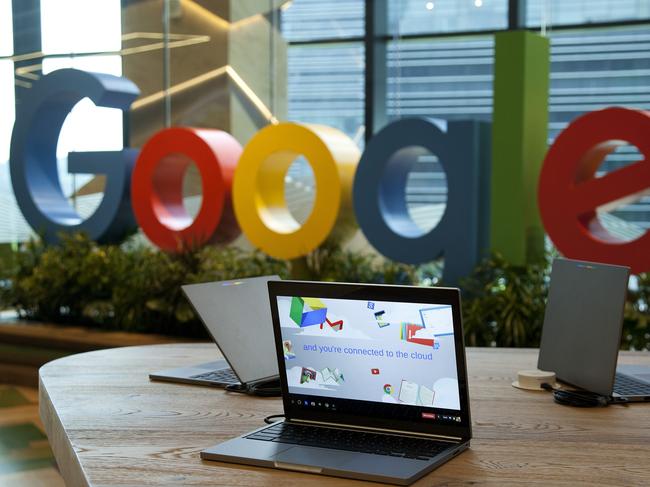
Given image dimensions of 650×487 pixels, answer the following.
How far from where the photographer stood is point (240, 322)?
2.69 meters

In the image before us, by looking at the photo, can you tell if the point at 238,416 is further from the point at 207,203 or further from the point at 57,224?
the point at 57,224

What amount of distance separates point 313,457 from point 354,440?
14 centimetres

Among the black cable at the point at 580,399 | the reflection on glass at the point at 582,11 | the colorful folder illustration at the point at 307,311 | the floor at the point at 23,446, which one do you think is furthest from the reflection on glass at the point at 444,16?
the colorful folder illustration at the point at 307,311

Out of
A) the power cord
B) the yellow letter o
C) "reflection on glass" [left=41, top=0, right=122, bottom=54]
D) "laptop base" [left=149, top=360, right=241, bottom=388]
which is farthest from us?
"reflection on glass" [left=41, top=0, right=122, bottom=54]

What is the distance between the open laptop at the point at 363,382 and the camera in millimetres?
1938

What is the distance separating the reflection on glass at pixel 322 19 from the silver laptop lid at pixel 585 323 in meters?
6.02

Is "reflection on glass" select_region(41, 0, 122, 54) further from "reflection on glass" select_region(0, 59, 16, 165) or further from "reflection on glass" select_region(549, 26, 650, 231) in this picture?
"reflection on glass" select_region(549, 26, 650, 231)

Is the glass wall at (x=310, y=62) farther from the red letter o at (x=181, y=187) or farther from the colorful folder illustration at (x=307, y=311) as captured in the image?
the colorful folder illustration at (x=307, y=311)

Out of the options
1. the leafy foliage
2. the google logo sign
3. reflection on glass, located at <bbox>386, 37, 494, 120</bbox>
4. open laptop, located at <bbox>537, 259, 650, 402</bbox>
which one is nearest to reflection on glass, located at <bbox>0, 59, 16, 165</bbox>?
the google logo sign

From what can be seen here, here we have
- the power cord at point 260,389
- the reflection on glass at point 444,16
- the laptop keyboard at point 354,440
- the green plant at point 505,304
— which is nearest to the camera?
the laptop keyboard at point 354,440

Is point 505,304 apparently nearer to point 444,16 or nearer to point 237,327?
point 444,16

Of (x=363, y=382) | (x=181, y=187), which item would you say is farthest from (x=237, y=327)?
(x=181, y=187)

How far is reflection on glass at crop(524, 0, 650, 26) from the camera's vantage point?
7559mm

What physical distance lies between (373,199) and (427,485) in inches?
187
